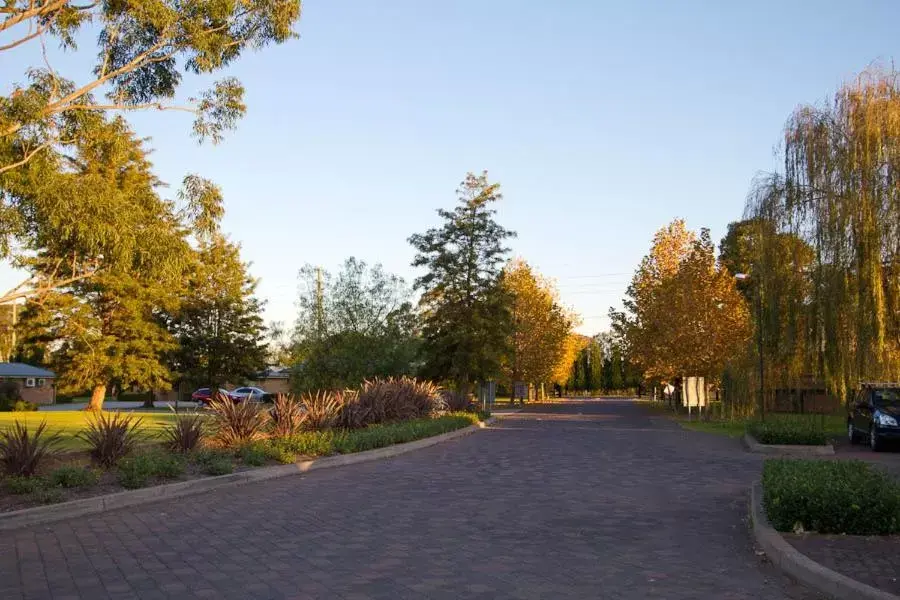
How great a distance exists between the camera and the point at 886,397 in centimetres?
2052

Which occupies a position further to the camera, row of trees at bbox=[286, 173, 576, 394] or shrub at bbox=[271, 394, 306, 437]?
row of trees at bbox=[286, 173, 576, 394]

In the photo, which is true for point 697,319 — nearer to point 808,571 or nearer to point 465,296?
point 465,296

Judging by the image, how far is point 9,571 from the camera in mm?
7164

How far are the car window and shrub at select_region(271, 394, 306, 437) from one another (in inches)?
557

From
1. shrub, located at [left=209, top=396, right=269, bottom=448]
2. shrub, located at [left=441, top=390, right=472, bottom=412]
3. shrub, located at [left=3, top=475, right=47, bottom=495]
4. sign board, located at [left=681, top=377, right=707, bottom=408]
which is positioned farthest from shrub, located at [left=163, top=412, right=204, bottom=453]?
sign board, located at [left=681, top=377, right=707, bottom=408]

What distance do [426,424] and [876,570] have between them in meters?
17.3

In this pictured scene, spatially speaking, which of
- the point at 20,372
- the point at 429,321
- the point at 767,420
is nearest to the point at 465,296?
the point at 429,321

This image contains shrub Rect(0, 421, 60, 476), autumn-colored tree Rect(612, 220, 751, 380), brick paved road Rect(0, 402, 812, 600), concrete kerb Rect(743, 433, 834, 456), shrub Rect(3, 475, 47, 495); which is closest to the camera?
brick paved road Rect(0, 402, 812, 600)

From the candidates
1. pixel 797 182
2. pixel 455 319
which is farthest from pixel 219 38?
pixel 455 319

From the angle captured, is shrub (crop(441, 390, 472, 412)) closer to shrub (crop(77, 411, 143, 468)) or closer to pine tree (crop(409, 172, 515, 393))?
pine tree (crop(409, 172, 515, 393))

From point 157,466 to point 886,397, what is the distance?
1745 centimetres

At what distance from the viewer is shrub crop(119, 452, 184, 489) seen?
1139cm

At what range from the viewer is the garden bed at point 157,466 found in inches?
406

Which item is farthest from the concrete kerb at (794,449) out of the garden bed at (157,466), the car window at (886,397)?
the garden bed at (157,466)
